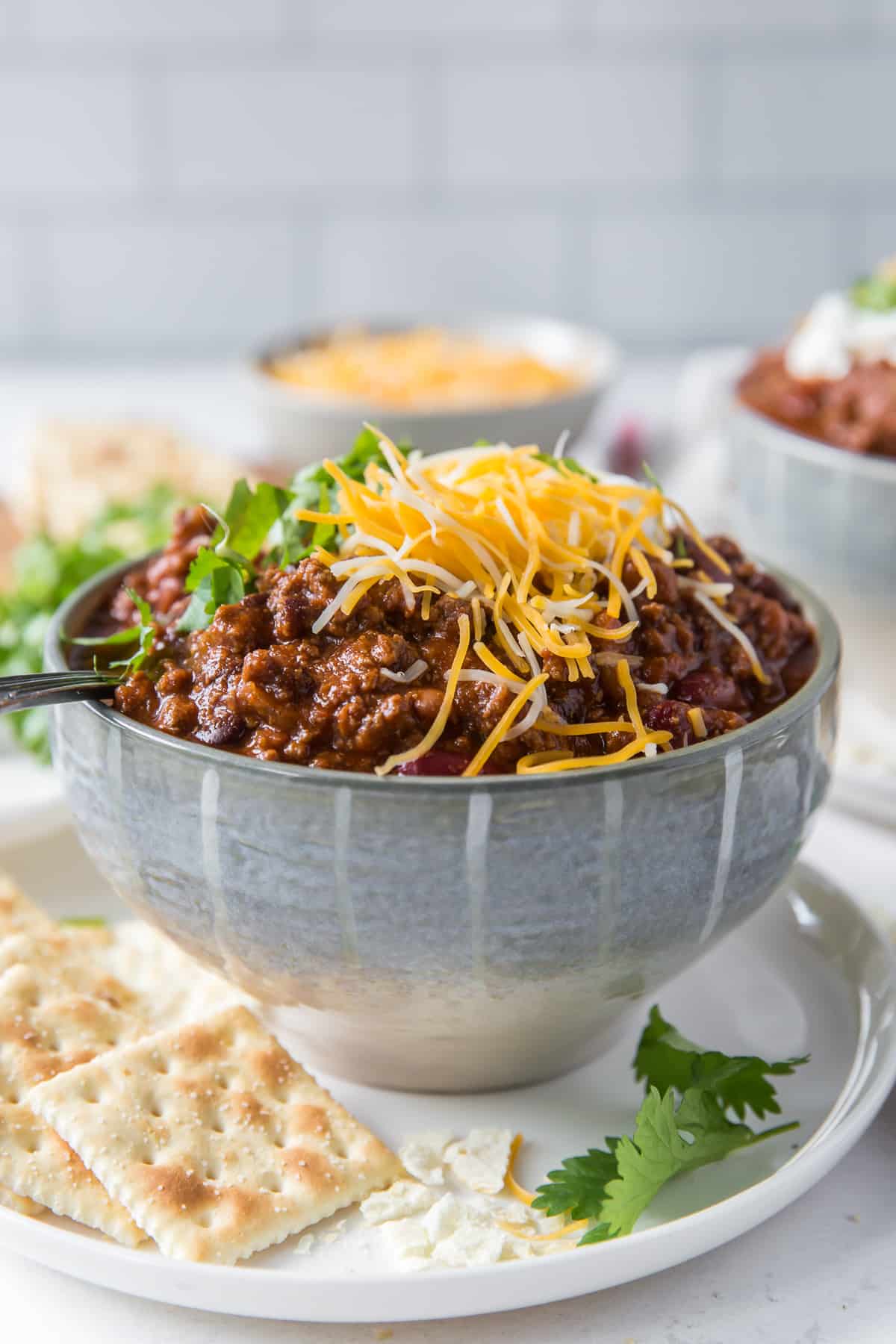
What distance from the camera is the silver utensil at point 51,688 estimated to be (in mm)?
1467

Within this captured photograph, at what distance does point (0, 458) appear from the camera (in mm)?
4320

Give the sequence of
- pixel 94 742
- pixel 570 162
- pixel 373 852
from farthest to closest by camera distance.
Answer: pixel 570 162 → pixel 94 742 → pixel 373 852

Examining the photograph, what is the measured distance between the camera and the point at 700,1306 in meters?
1.37

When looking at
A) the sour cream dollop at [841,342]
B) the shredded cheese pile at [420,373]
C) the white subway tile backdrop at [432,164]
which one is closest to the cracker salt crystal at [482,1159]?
the sour cream dollop at [841,342]

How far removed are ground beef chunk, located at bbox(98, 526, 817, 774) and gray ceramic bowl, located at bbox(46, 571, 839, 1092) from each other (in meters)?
0.07

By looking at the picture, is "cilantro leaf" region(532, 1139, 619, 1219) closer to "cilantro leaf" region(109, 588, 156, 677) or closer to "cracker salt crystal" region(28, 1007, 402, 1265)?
"cracker salt crystal" region(28, 1007, 402, 1265)

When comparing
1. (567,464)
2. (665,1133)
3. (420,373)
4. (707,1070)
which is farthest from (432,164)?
(665,1133)

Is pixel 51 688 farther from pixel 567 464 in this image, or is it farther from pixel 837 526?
pixel 837 526

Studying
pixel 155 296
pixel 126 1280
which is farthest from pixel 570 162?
pixel 126 1280

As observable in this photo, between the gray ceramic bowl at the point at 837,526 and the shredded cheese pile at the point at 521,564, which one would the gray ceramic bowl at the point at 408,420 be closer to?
the gray ceramic bowl at the point at 837,526

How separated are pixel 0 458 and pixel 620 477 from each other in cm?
300

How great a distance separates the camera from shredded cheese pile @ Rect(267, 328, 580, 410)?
378 centimetres

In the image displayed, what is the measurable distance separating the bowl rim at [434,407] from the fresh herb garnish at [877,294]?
760 mm

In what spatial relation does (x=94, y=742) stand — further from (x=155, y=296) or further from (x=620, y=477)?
(x=155, y=296)
